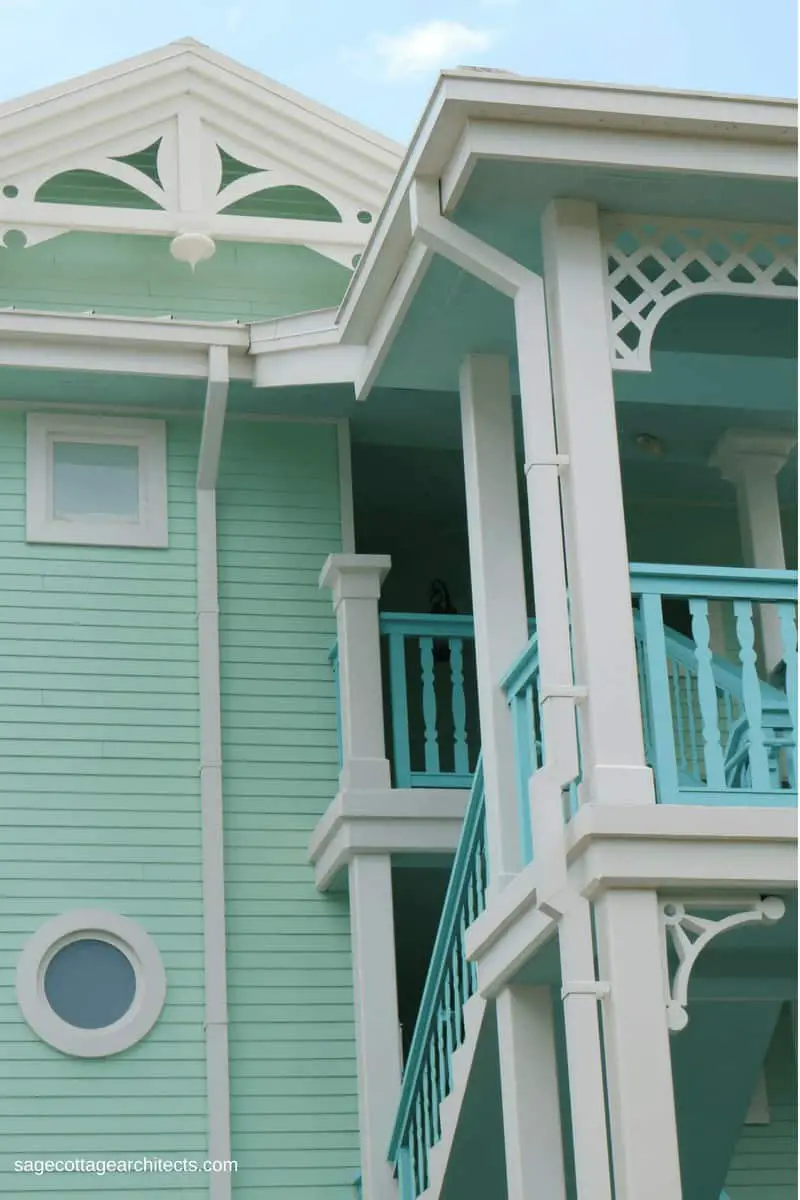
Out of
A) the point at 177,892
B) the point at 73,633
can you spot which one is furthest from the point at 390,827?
the point at 73,633

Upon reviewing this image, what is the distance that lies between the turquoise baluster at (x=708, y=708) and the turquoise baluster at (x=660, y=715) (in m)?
0.13

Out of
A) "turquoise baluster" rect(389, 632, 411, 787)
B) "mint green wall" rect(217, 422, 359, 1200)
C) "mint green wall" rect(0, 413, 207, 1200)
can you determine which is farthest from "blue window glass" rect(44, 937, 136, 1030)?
"turquoise baluster" rect(389, 632, 411, 787)

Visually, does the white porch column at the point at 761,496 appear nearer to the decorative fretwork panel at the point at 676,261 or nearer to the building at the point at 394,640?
the building at the point at 394,640

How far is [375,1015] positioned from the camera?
1038 centimetres

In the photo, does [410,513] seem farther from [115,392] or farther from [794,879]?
[794,879]

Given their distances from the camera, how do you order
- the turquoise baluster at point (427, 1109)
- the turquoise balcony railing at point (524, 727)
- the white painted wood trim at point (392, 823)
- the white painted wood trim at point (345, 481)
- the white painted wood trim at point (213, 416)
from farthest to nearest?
the white painted wood trim at point (345, 481) → the white painted wood trim at point (213, 416) → the white painted wood trim at point (392, 823) → the turquoise baluster at point (427, 1109) → the turquoise balcony railing at point (524, 727)

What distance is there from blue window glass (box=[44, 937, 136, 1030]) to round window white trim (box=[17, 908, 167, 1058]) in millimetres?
36

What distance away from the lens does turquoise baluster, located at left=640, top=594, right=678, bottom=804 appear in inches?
297

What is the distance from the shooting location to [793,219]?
8.31 meters

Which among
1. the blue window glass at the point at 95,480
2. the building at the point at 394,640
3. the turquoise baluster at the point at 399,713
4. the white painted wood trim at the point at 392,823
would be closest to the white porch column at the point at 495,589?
the building at the point at 394,640

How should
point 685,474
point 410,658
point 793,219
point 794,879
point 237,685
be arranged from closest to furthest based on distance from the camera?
point 794,879 → point 793,219 → point 237,685 → point 685,474 → point 410,658

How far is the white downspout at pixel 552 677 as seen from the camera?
701cm

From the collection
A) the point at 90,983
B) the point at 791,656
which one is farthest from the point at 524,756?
the point at 90,983

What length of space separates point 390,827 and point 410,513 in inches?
131
